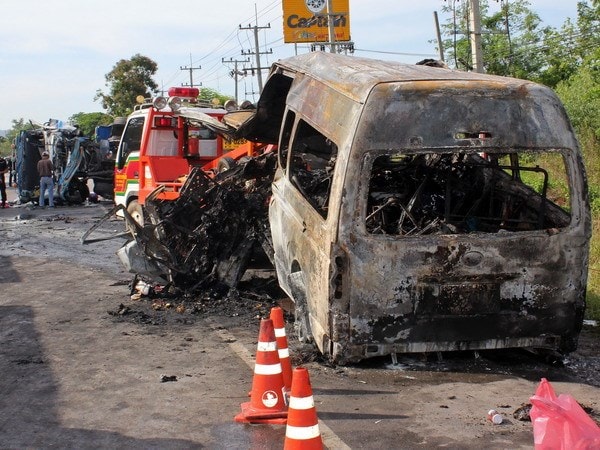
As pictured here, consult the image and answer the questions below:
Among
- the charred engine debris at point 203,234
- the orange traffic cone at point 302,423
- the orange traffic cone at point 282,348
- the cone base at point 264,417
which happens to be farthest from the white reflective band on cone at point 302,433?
the charred engine debris at point 203,234

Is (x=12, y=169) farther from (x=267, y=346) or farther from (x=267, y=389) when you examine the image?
(x=267, y=389)

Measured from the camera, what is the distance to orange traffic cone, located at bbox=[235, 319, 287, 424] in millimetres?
5480

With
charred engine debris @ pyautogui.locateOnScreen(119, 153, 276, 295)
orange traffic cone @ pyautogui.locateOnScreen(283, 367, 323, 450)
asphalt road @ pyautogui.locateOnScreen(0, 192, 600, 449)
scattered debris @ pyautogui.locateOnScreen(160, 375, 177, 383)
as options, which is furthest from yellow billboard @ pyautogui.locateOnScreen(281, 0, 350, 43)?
orange traffic cone @ pyautogui.locateOnScreen(283, 367, 323, 450)

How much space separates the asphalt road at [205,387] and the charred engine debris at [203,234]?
0.53 metres

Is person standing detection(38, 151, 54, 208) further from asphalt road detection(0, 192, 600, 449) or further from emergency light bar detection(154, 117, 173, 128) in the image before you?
asphalt road detection(0, 192, 600, 449)

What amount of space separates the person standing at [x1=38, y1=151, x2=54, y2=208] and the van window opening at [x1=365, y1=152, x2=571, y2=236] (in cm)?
1698

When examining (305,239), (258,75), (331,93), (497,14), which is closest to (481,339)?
(305,239)

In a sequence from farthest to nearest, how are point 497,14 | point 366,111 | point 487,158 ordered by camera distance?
point 497,14, point 487,158, point 366,111

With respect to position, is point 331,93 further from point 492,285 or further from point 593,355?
point 593,355

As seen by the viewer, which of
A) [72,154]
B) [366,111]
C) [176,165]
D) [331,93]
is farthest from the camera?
[72,154]

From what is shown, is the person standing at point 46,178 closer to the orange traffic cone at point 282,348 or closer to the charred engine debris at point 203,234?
the charred engine debris at point 203,234

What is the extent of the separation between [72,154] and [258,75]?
3416 centimetres

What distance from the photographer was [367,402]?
5836mm

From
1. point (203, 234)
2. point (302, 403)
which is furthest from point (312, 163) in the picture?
point (302, 403)
